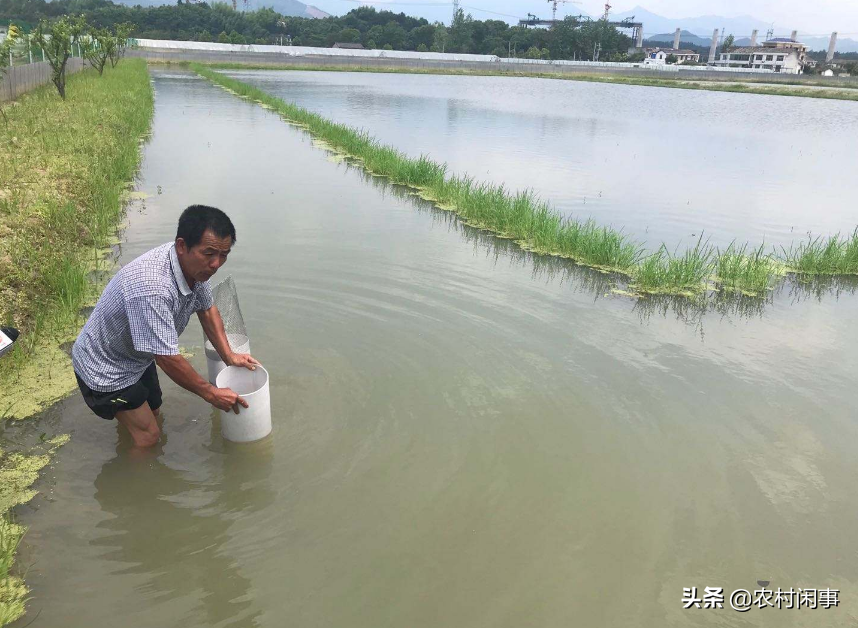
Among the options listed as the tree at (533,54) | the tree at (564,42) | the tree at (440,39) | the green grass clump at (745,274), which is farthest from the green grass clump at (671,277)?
the tree at (440,39)

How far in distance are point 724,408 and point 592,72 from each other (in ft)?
212

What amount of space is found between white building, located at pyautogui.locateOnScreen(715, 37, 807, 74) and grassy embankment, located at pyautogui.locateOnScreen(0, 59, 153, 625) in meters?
101

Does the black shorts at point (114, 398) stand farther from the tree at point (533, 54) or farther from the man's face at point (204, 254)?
the tree at point (533, 54)

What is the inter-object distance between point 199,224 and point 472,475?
69.5 inches

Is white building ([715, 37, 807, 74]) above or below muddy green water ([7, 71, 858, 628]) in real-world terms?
above

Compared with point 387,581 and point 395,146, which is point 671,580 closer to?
point 387,581

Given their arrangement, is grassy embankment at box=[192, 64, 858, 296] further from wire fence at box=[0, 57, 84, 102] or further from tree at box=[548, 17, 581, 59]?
tree at box=[548, 17, 581, 59]

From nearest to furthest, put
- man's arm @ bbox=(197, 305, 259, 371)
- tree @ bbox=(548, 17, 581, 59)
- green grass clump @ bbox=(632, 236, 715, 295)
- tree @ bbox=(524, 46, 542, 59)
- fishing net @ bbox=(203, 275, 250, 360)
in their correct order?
man's arm @ bbox=(197, 305, 259, 371), fishing net @ bbox=(203, 275, 250, 360), green grass clump @ bbox=(632, 236, 715, 295), tree @ bbox=(524, 46, 542, 59), tree @ bbox=(548, 17, 581, 59)

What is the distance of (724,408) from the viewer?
12.9 feet

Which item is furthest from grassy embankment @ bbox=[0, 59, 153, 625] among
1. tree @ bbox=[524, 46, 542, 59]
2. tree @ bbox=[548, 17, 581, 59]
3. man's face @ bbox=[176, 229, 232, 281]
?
tree @ bbox=[548, 17, 581, 59]

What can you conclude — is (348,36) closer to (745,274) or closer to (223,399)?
(745,274)

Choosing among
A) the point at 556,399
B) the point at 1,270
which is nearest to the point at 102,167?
the point at 1,270

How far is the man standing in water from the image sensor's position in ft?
8.45

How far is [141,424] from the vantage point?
119 inches
